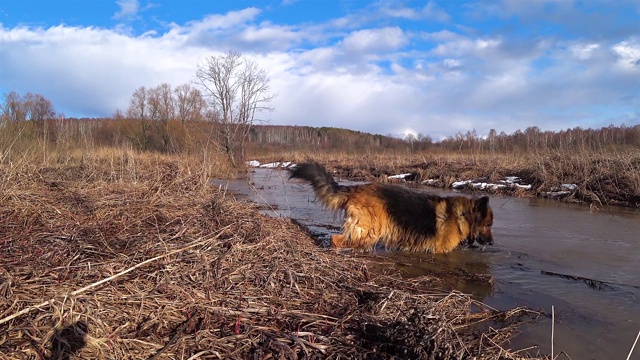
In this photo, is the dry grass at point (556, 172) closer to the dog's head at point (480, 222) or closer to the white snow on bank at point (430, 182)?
the white snow on bank at point (430, 182)

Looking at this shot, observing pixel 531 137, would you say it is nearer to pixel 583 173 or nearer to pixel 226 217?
pixel 583 173

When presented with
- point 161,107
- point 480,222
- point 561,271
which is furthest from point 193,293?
point 161,107

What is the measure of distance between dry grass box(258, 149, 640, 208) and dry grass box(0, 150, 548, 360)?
413 inches

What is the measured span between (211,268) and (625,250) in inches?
252

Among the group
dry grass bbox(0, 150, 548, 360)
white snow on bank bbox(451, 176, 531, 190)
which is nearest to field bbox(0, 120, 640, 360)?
dry grass bbox(0, 150, 548, 360)

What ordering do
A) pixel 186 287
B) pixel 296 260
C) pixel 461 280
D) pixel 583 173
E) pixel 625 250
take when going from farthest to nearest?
pixel 583 173 → pixel 625 250 → pixel 461 280 → pixel 296 260 → pixel 186 287

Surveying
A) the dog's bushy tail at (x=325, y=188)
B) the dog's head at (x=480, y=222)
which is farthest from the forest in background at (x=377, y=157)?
the dog's head at (x=480, y=222)

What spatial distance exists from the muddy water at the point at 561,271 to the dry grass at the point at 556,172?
130 inches

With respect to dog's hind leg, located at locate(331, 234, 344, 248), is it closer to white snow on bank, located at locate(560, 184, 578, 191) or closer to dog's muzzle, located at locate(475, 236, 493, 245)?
dog's muzzle, located at locate(475, 236, 493, 245)

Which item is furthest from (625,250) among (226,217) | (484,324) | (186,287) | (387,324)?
(186,287)

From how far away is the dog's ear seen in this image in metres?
6.23

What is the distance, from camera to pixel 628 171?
12258 mm

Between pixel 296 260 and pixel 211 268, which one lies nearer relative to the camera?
pixel 211 268

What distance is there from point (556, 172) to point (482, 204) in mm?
9843
